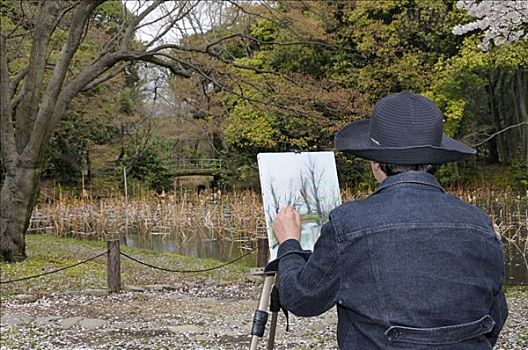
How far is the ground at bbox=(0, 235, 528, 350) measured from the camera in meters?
4.48

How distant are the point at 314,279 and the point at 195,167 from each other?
62.7 feet

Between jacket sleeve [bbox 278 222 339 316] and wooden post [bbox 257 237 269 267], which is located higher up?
jacket sleeve [bbox 278 222 339 316]

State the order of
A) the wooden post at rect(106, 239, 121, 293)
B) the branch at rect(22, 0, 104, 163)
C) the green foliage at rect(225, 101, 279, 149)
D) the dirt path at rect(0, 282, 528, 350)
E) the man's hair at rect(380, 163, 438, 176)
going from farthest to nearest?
the green foliage at rect(225, 101, 279, 149), the branch at rect(22, 0, 104, 163), the wooden post at rect(106, 239, 121, 293), the dirt path at rect(0, 282, 528, 350), the man's hair at rect(380, 163, 438, 176)

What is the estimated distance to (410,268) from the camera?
138 centimetres

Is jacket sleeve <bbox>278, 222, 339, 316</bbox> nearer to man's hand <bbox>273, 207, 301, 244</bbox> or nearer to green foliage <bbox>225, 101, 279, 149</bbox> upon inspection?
man's hand <bbox>273, 207, 301, 244</bbox>

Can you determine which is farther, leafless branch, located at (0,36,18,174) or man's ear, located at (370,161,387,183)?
leafless branch, located at (0,36,18,174)

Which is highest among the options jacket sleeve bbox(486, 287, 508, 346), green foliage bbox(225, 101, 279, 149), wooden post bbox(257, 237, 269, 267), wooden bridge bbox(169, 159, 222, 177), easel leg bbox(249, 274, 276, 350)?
green foliage bbox(225, 101, 279, 149)

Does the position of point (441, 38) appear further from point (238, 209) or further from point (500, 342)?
point (500, 342)

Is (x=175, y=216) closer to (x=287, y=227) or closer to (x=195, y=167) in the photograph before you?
(x=195, y=167)

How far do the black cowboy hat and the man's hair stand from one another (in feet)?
0.06

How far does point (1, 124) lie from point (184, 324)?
4.44m

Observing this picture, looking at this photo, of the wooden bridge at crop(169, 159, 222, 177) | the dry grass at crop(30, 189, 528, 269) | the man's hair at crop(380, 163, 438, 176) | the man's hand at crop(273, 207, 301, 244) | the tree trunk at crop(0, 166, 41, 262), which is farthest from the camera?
the wooden bridge at crop(169, 159, 222, 177)

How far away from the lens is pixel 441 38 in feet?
49.3

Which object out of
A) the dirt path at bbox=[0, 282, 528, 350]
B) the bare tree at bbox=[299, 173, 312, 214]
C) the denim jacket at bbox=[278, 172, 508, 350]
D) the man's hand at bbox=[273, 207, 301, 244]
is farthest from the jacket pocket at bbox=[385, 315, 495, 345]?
the dirt path at bbox=[0, 282, 528, 350]
